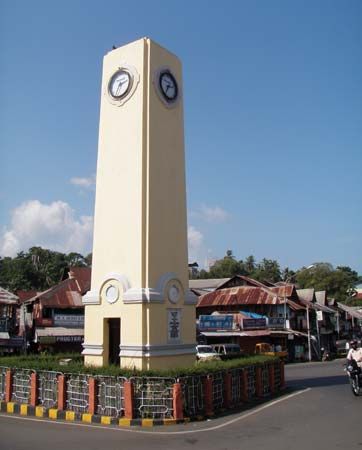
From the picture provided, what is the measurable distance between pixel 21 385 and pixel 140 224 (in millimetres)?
5361

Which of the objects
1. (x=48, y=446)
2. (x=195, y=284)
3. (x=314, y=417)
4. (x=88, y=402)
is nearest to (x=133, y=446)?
(x=48, y=446)

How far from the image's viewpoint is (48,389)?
12977 mm

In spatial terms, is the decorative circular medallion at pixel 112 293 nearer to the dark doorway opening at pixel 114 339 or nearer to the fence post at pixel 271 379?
the dark doorway opening at pixel 114 339

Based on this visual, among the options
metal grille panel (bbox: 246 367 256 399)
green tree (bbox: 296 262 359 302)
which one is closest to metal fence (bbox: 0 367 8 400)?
metal grille panel (bbox: 246 367 256 399)

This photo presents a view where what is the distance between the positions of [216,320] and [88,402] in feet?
88.4

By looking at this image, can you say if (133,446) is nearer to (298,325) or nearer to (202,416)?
(202,416)

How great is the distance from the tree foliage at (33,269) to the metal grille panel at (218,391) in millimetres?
41842

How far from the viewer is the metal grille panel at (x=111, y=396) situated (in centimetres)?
1155

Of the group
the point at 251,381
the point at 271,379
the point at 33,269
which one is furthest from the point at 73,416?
the point at 33,269

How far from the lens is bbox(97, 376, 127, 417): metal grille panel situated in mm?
11552

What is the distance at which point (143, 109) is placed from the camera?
14969 mm

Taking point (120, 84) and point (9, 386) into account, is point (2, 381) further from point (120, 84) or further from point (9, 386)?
point (120, 84)

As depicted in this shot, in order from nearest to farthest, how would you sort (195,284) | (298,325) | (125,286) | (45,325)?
(125,286) → (45,325) → (298,325) → (195,284)

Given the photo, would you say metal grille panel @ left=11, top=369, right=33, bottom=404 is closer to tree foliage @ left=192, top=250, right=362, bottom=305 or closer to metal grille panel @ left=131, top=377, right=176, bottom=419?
metal grille panel @ left=131, top=377, right=176, bottom=419
